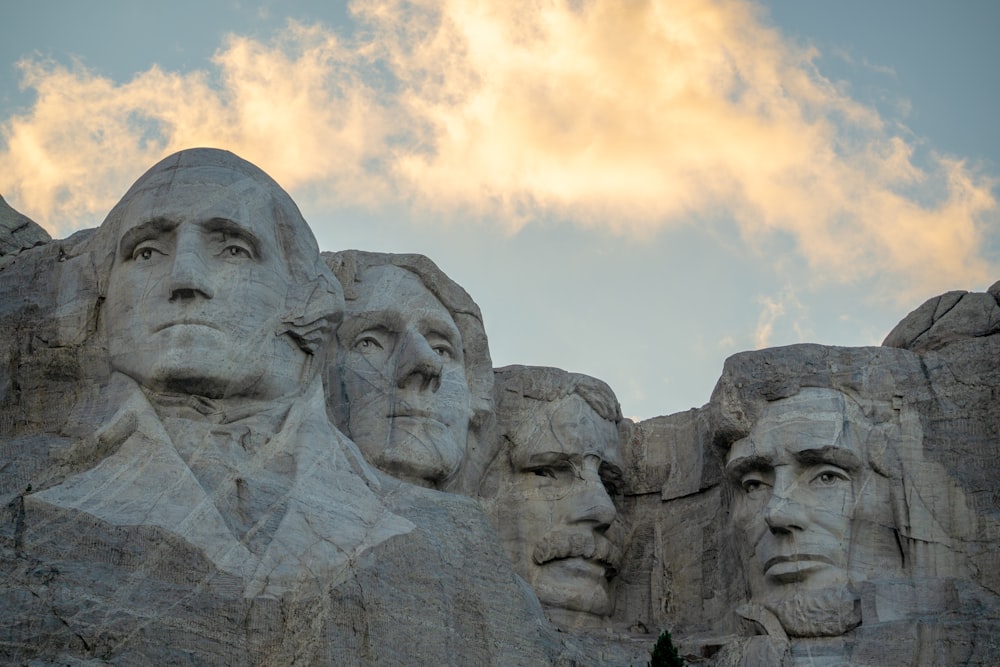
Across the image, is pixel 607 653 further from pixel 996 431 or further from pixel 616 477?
pixel 996 431

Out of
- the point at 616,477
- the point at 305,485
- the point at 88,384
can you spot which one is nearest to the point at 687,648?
the point at 616,477

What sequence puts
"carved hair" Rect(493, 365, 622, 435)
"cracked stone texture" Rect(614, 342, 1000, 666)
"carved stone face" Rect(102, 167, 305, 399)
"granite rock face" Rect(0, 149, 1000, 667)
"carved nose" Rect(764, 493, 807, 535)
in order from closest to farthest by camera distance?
1. "granite rock face" Rect(0, 149, 1000, 667)
2. "carved stone face" Rect(102, 167, 305, 399)
3. "cracked stone texture" Rect(614, 342, 1000, 666)
4. "carved nose" Rect(764, 493, 807, 535)
5. "carved hair" Rect(493, 365, 622, 435)

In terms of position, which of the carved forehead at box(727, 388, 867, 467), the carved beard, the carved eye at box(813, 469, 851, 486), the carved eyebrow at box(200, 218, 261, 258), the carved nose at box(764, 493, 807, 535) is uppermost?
the carved eyebrow at box(200, 218, 261, 258)

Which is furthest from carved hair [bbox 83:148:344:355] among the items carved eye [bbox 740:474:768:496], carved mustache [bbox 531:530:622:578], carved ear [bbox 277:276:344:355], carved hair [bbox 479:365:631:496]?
carved eye [bbox 740:474:768:496]

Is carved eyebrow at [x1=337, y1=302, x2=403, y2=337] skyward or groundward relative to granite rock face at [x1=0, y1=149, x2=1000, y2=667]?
skyward

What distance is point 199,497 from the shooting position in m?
15.0

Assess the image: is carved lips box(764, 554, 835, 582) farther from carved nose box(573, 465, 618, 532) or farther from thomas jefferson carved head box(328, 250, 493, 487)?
thomas jefferson carved head box(328, 250, 493, 487)

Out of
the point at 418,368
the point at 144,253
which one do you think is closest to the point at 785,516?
the point at 418,368

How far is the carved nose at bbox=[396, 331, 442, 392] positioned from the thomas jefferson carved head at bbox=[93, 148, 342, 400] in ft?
Answer: 3.48

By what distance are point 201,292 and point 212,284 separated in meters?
0.15

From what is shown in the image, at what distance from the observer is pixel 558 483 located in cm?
1912

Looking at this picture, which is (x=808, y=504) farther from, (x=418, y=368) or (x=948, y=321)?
(x=418, y=368)

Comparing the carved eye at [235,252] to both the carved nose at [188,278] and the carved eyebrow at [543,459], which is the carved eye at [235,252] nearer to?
the carved nose at [188,278]

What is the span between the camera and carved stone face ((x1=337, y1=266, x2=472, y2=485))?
690 inches
